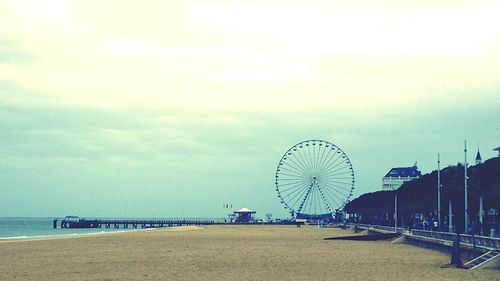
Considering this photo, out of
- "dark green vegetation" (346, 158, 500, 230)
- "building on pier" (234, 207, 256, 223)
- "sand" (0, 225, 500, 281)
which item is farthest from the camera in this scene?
"building on pier" (234, 207, 256, 223)

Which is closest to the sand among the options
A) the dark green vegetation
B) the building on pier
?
the dark green vegetation

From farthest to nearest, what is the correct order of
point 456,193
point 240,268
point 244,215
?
point 244,215, point 456,193, point 240,268

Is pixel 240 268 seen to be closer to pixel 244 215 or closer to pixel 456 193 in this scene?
pixel 456 193

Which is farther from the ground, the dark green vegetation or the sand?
the dark green vegetation

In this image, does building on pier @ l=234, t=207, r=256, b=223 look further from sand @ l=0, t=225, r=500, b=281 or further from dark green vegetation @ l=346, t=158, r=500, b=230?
sand @ l=0, t=225, r=500, b=281

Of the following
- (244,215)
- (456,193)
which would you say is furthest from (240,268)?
(244,215)

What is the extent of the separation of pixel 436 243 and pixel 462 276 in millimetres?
16585

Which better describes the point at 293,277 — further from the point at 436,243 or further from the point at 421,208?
the point at 421,208

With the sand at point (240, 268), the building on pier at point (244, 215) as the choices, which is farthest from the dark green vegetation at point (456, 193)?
the building on pier at point (244, 215)

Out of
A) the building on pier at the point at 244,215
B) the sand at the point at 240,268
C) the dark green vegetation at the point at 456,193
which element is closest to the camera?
the sand at the point at 240,268

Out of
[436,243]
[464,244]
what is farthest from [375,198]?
[464,244]

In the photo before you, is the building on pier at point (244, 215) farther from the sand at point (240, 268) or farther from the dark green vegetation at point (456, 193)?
the sand at point (240, 268)

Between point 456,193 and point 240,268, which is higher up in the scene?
point 456,193

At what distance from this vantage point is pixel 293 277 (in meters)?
23.1
